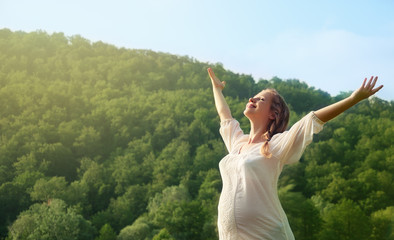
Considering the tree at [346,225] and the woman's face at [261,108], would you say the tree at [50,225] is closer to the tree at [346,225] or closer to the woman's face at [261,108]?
the tree at [346,225]

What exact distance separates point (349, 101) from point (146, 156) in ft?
170

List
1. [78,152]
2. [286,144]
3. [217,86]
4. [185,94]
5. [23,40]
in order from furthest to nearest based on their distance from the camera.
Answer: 1. [23,40]
2. [185,94]
3. [78,152]
4. [217,86]
5. [286,144]

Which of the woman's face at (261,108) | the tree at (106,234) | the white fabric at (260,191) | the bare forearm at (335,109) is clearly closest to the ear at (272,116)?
the woman's face at (261,108)

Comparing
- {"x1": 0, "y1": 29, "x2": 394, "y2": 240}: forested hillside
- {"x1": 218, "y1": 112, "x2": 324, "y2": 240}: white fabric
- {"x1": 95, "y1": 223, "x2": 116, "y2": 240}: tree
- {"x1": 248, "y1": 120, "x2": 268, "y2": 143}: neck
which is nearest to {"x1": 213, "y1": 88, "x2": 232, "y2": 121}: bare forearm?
{"x1": 248, "y1": 120, "x2": 268, "y2": 143}: neck

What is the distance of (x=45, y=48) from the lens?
84625 mm

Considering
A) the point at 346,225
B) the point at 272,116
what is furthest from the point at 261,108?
the point at 346,225

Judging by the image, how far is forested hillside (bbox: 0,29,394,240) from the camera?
37.1 meters

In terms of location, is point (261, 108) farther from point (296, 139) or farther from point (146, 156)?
point (146, 156)

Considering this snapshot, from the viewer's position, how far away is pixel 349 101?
228cm

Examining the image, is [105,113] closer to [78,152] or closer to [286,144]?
[78,152]

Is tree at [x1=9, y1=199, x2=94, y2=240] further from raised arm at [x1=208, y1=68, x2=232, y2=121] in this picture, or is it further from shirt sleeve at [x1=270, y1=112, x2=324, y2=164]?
shirt sleeve at [x1=270, y1=112, x2=324, y2=164]

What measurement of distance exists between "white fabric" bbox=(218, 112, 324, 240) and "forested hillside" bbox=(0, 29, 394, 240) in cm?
2803

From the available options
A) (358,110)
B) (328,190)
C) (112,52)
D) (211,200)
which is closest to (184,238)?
(211,200)

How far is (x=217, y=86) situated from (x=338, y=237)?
2776 centimetres
